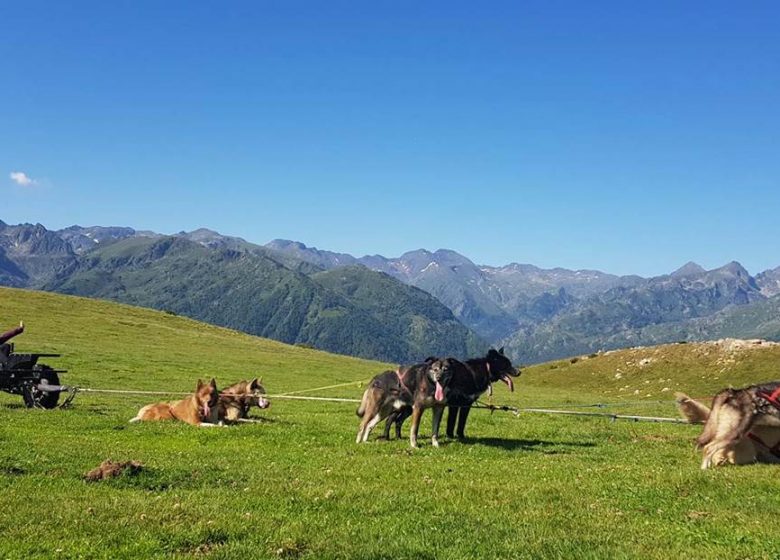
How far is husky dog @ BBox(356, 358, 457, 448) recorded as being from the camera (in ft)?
61.5

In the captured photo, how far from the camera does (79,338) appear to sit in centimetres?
7306

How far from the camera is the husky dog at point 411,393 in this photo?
1875cm

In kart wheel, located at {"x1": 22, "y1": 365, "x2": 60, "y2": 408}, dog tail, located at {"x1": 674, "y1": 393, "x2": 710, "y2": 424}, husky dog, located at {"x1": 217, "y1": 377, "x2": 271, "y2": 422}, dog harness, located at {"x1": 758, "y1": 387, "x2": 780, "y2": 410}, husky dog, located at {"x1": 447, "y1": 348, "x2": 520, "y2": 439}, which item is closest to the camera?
dog harness, located at {"x1": 758, "y1": 387, "x2": 780, "y2": 410}

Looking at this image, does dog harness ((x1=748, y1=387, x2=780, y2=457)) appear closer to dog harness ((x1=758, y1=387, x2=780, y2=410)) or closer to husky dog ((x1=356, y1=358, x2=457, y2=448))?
dog harness ((x1=758, y1=387, x2=780, y2=410))

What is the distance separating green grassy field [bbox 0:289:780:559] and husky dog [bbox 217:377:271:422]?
1697mm

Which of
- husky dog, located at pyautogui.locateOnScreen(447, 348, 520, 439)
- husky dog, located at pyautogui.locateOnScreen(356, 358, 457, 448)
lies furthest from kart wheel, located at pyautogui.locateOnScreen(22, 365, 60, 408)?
husky dog, located at pyautogui.locateOnScreen(447, 348, 520, 439)

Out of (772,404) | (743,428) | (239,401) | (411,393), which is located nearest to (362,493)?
(411,393)

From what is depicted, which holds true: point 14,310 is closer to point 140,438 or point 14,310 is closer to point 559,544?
point 140,438

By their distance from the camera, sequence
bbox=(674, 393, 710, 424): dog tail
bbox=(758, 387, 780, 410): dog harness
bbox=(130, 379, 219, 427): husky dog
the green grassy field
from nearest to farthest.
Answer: the green grassy field → bbox=(758, 387, 780, 410): dog harness → bbox=(674, 393, 710, 424): dog tail → bbox=(130, 379, 219, 427): husky dog

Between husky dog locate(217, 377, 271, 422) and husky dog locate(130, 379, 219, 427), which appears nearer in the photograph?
husky dog locate(130, 379, 219, 427)

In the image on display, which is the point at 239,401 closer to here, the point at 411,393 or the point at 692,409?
the point at 411,393

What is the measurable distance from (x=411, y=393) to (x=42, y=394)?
15.5 m

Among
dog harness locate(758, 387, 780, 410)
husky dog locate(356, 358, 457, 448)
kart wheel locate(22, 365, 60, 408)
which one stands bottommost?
kart wheel locate(22, 365, 60, 408)

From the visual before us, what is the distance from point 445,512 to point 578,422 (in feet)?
66.0
